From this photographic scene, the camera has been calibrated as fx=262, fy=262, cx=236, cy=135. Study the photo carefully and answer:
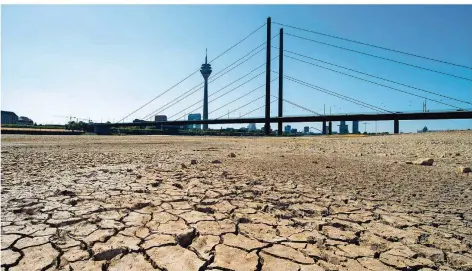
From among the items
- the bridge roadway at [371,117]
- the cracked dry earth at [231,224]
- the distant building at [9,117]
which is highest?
the distant building at [9,117]

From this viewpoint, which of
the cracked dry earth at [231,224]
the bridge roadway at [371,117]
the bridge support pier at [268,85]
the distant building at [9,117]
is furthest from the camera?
the distant building at [9,117]

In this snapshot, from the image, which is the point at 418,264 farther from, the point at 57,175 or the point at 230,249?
the point at 57,175

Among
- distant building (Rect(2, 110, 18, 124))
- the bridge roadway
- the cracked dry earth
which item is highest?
distant building (Rect(2, 110, 18, 124))

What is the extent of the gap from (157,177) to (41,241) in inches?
63.8

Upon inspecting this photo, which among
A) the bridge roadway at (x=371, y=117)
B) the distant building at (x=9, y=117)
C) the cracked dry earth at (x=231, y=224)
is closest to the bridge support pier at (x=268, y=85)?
the bridge roadway at (x=371, y=117)

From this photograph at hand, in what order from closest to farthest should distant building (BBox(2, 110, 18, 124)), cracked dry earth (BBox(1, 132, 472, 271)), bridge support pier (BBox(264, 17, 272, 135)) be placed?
1. cracked dry earth (BBox(1, 132, 472, 271))
2. bridge support pier (BBox(264, 17, 272, 135))
3. distant building (BBox(2, 110, 18, 124))

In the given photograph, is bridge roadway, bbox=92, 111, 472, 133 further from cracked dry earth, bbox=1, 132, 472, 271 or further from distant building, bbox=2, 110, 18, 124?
distant building, bbox=2, 110, 18, 124

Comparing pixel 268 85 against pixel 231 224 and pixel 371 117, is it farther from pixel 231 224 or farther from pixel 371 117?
pixel 231 224

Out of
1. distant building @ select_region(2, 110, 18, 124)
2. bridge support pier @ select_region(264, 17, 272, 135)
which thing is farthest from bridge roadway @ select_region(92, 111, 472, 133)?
distant building @ select_region(2, 110, 18, 124)

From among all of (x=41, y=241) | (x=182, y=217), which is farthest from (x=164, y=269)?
(x=41, y=241)

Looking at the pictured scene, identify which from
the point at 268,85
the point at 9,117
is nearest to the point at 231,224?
the point at 268,85

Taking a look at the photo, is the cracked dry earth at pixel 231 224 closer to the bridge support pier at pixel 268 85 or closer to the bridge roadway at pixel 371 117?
the bridge roadway at pixel 371 117

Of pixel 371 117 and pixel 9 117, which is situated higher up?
pixel 9 117

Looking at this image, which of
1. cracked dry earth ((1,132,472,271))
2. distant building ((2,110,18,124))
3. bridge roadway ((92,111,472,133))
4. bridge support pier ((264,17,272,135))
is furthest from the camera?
distant building ((2,110,18,124))
